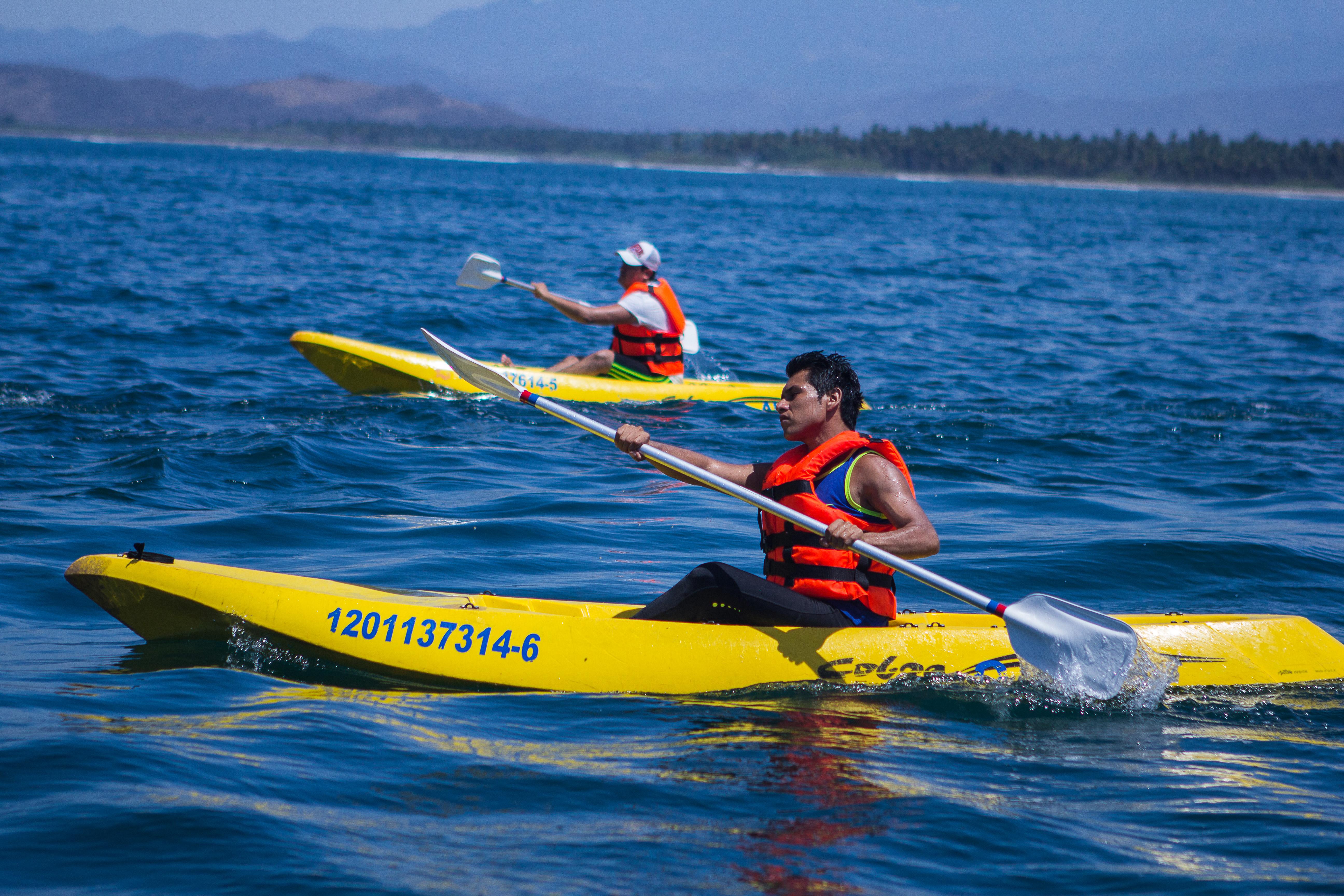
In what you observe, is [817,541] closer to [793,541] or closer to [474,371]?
[793,541]

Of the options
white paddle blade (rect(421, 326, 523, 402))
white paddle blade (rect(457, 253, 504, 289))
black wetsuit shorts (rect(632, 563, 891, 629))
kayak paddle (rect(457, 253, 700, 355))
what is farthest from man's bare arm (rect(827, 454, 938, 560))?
white paddle blade (rect(457, 253, 504, 289))

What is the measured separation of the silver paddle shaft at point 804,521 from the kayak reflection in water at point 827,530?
0.05m

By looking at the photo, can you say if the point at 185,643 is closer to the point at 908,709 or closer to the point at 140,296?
the point at 908,709

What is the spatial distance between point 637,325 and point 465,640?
6.52m

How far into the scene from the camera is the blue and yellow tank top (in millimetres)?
4906

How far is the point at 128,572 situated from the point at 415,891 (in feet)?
7.63

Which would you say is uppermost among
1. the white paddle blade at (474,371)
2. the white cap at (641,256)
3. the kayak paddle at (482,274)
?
the white cap at (641,256)

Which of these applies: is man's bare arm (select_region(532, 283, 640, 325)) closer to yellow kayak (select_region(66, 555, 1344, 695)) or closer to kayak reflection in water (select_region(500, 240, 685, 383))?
kayak reflection in water (select_region(500, 240, 685, 383))

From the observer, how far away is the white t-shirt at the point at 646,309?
10969 millimetres

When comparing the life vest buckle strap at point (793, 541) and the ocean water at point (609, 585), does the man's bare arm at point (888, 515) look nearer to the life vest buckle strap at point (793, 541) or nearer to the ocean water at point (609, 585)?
the life vest buckle strap at point (793, 541)

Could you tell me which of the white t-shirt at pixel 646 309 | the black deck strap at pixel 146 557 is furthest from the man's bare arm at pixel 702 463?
the white t-shirt at pixel 646 309

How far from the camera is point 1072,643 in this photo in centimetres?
485

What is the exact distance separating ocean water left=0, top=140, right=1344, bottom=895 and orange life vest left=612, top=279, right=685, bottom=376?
54 centimetres

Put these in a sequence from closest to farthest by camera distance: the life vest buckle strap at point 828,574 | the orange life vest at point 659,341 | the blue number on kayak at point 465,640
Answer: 1. the blue number on kayak at point 465,640
2. the life vest buckle strap at point 828,574
3. the orange life vest at point 659,341
